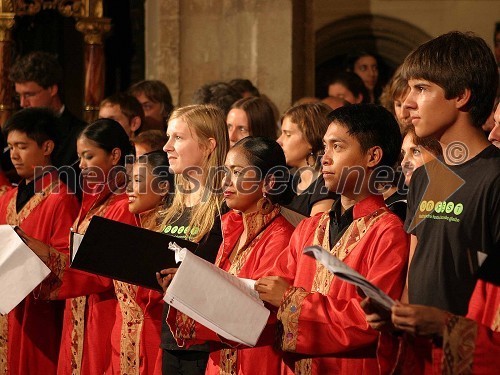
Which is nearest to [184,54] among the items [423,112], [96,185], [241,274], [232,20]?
[232,20]

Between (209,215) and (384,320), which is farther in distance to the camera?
(209,215)

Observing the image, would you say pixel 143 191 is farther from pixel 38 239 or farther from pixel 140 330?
pixel 38 239

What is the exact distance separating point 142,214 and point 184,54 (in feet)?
10.5

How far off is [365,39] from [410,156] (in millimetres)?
6719

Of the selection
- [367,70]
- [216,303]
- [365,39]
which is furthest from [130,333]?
[365,39]

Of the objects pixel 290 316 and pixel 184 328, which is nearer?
pixel 290 316

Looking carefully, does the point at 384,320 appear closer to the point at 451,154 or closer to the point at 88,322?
A: the point at 451,154

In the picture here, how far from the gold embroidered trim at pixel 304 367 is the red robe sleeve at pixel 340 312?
0.18 metres

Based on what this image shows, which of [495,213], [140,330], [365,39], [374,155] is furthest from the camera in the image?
[365,39]

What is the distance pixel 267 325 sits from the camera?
3.63m

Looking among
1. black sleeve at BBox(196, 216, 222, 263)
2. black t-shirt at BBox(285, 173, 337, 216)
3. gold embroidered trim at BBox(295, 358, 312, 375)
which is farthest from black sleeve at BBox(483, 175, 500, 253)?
black t-shirt at BBox(285, 173, 337, 216)

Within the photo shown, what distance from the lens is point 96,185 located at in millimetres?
4953

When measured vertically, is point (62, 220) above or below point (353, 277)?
below
